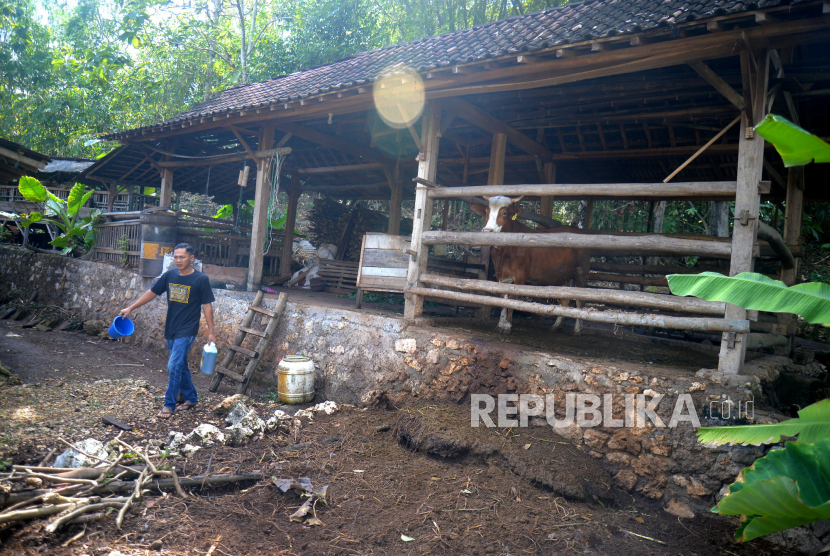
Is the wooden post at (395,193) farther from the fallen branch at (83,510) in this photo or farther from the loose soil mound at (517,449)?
the fallen branch at (83,510)

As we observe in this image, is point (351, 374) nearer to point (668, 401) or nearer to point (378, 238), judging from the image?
point (378, 238)

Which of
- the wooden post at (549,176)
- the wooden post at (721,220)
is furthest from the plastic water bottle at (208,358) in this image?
the wooden post at (721,220)

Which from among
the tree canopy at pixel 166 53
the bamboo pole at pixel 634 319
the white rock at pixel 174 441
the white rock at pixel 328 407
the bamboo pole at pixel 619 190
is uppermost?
the tree canopy at pixel 166 53

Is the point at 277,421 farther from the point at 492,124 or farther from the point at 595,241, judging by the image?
the point at 492,124

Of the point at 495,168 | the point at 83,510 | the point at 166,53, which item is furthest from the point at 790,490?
the point at 166,53

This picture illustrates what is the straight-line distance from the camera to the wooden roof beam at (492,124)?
608cm

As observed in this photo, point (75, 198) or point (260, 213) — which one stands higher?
point (75, 198)

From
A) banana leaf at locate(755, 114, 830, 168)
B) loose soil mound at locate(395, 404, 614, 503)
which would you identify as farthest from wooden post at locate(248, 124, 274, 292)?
banana leaf at locate(755, 114, 830, 168)

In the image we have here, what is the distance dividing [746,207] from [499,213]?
268 cm

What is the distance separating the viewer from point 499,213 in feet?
20.2

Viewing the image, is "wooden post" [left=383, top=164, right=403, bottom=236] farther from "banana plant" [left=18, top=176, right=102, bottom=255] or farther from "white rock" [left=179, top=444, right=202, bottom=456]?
"banana plant" [left=18, top=176, right=102, bottom=255]

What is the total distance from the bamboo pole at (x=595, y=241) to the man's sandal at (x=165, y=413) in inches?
130

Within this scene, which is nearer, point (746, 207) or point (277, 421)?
point (746, 207)

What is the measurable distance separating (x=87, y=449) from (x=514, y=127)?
20.9 feet
